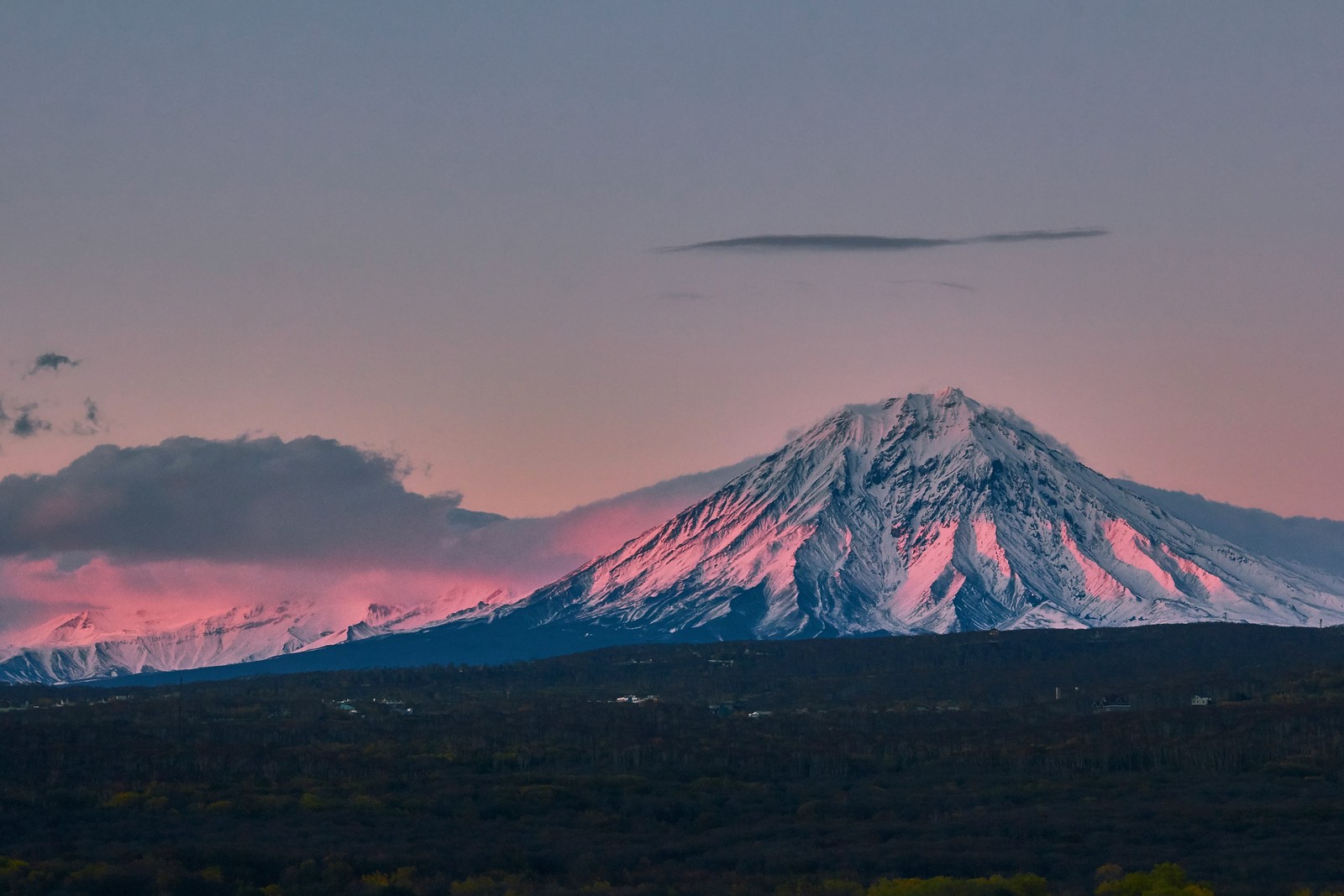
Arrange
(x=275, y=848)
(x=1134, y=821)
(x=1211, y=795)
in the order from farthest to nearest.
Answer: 1. (x=1211, y=795)
2. (x=1134, y=821)
3. (x=275, y=848)

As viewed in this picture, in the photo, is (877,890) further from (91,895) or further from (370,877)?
(91,895)

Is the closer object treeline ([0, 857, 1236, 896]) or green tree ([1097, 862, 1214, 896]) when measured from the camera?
green tree ([1097, 862, 1214, 896])

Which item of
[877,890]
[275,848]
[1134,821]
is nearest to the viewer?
[877,890]

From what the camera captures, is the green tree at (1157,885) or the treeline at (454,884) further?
the treeline at (454,884)

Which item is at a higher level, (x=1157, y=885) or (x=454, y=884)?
(x=454, y=884)

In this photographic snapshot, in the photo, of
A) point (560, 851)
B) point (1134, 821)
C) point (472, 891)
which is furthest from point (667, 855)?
point (1134, 821)

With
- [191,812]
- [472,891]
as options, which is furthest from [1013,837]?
[191,812]

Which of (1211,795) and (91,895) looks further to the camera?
(1211,795)

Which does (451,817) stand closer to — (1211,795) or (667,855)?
(667,855)

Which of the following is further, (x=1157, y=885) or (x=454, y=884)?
(x=454, y=884)
